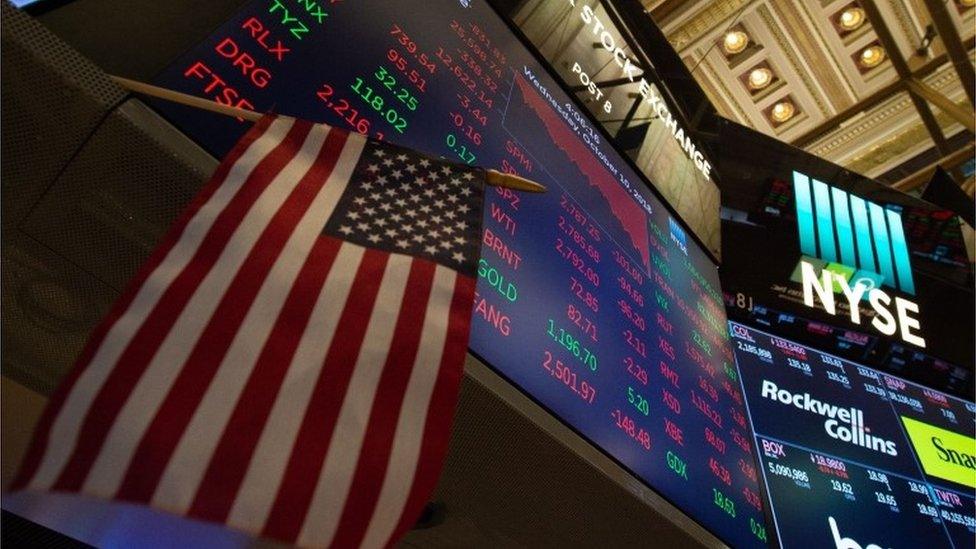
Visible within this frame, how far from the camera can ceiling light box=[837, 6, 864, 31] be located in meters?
12.5

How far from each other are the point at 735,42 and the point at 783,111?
1.79 meters

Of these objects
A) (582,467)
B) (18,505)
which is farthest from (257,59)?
(582,467)

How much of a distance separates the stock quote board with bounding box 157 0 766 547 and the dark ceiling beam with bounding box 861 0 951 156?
26.5ft

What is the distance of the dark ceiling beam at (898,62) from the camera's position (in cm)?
1044

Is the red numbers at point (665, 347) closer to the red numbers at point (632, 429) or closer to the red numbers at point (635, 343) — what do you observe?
the red numbers at point (635, 343)

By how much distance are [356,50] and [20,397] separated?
1786 millimetres

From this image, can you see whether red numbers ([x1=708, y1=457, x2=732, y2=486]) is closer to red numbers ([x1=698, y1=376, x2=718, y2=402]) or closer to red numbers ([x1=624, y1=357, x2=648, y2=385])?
red numbers ([x1=698, y1=376, x2=718, y2=402])

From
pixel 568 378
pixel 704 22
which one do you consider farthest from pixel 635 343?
pixel 704 22

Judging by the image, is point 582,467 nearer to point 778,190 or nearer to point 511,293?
point 511,293

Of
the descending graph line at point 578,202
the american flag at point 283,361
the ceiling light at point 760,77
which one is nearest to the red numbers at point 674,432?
the descending graph line at point 578,202

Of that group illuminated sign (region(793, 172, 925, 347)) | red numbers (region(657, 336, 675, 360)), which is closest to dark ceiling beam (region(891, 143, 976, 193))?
illuminated sign (region(793, 172, 925, 347))

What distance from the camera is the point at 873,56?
12.8m

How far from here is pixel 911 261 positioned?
25.4ft

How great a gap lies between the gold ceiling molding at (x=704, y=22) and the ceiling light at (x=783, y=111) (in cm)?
235
